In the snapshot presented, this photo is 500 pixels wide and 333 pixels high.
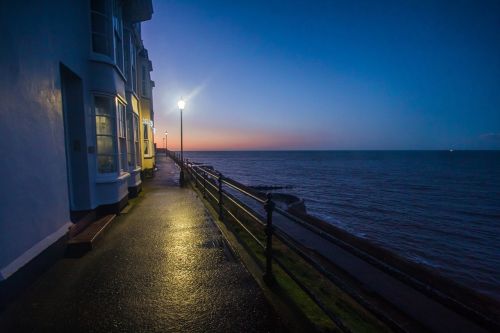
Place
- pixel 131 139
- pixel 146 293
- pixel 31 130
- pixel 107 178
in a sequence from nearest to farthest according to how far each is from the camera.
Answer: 1. pixel 146 293
2. pixel 31 130
3. pixel 107 178
4. pixel 131 139

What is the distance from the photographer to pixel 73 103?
6.14 meters

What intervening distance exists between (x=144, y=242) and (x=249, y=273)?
273 centimetres

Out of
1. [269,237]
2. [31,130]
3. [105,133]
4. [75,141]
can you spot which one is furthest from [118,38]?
[269,237]

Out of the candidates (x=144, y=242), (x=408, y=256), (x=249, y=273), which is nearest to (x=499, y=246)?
(x=408, y=256)

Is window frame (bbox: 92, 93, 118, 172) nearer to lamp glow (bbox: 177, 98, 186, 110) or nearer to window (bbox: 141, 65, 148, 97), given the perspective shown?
lamp glow (bbox: 177, 98, 186, 110)

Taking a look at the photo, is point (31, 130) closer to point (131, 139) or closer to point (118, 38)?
point (118, 38)

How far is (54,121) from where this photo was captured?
482 centimetres

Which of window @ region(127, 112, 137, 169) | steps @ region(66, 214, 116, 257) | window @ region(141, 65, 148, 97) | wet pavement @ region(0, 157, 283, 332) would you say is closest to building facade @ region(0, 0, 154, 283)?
steps @ region(66, 214, 116, 257)

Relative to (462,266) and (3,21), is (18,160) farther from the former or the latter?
(462,266)

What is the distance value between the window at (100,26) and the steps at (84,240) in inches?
190

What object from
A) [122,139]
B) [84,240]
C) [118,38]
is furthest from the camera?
[118,38]

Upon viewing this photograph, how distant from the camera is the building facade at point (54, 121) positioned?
11.6 feet

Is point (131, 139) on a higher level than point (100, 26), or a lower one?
lower

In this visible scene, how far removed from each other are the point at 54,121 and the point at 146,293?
3.62m
